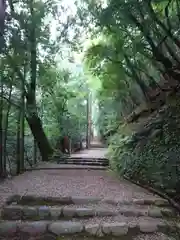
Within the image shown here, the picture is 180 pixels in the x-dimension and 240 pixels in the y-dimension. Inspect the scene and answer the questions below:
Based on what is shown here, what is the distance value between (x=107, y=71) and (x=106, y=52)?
34.8 inches

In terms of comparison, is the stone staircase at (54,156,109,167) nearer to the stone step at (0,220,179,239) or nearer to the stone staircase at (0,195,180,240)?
the stone staircase at (0,195,180,240)

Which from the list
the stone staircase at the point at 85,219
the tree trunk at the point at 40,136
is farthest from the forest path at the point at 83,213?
the tree trunk at the point at 40,136

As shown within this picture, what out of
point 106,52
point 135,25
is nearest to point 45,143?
point 106,52

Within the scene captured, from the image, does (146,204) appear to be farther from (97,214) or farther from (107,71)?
(107,71)

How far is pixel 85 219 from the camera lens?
3596mm

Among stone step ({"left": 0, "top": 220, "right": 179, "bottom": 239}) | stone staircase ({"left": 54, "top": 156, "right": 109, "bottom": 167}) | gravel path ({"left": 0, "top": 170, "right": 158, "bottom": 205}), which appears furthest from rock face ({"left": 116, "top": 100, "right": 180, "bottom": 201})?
stone staircase ({"left": 54, "top": 156, "right": 109, "bottom": 167})

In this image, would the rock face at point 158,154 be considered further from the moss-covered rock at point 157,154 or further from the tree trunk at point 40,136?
the tree trunk at point 40,136

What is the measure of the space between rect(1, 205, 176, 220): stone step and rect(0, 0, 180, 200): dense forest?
567mm

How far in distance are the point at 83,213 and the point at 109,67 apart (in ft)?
13.4

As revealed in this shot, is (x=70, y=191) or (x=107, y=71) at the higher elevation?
(x=107, y=71)

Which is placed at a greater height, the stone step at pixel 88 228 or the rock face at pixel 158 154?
the rock face at pixel 158 154

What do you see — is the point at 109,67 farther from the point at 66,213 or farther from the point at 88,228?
the point at 88,228

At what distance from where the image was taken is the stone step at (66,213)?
12.0 feet

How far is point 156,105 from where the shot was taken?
7.45 metres
